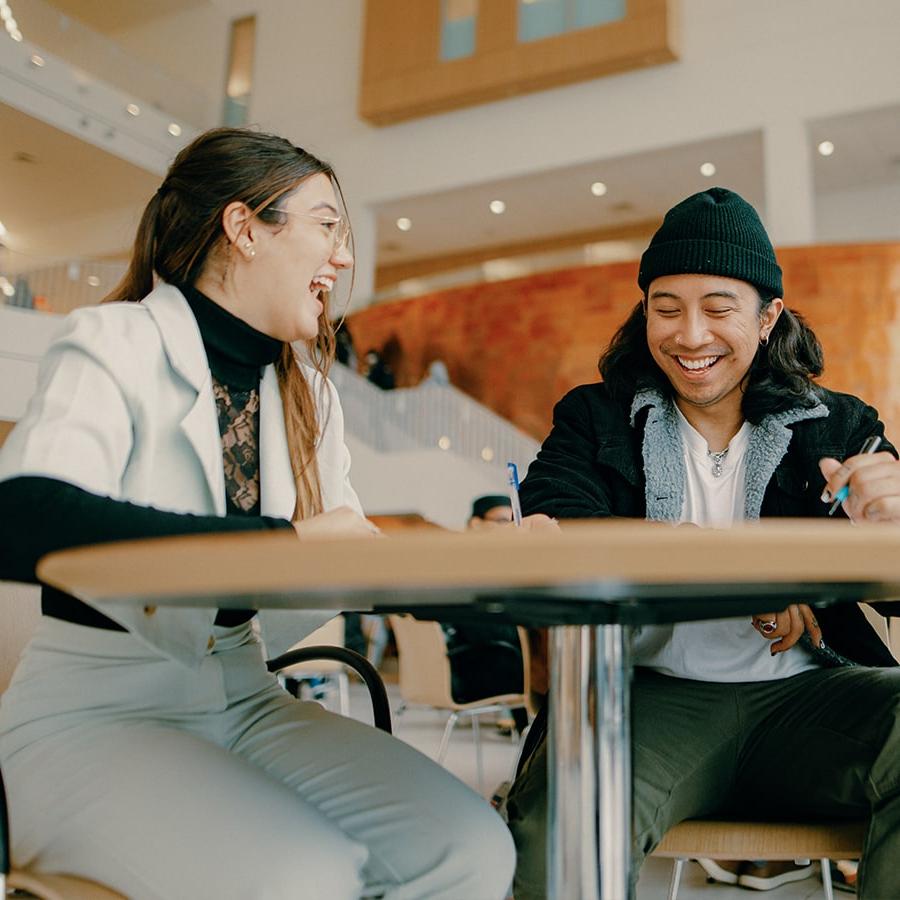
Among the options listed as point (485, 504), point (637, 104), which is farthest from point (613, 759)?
point (637, 104)

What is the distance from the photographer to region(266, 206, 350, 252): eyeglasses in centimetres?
153

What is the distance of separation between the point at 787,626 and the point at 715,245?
69 cm

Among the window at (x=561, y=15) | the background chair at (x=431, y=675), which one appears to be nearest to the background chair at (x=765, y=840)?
the background chair at (x=431, y=675)

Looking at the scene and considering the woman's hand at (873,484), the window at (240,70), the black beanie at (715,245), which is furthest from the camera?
the window at (240,70)

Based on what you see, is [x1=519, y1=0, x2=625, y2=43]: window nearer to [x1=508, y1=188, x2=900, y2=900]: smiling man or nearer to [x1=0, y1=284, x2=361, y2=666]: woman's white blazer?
[x1=508, y1=188, x2=900, y2=900]: smiling man

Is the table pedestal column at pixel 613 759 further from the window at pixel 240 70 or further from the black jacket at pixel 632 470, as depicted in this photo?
the window at pixel 240 70

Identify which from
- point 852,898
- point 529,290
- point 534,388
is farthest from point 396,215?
point 852,898

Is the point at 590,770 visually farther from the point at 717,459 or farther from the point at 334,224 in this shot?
the point at 334,224

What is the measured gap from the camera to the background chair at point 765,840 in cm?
127

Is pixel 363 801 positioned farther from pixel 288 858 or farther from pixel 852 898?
pixel 852 898

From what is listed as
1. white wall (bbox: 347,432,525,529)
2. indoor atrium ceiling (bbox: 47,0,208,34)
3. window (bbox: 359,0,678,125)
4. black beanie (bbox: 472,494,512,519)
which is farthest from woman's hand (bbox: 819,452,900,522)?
indoor atrium ceiling (bbox: 47,0,208,34)

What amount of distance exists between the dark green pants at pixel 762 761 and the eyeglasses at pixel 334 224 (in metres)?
0.87

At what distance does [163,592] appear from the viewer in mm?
686

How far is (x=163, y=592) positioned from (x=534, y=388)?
12063mm
